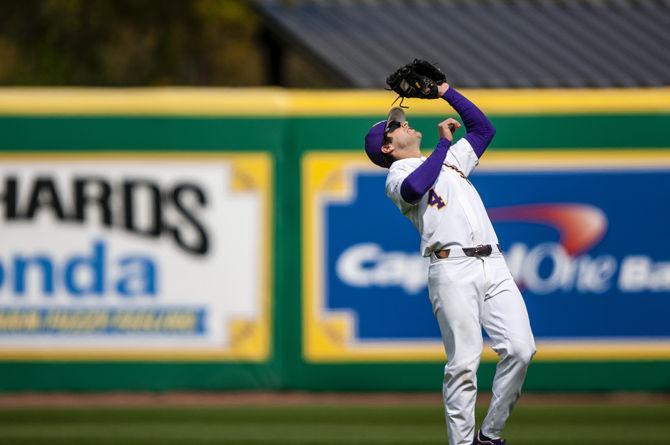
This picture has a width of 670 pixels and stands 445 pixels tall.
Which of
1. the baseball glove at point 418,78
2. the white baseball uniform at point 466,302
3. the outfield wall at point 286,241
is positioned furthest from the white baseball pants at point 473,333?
the outfield wall at point 286,241

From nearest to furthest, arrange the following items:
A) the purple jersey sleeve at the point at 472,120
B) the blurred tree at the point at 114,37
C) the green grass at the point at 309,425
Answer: the purple jersey sleeve at the point at 472,120
the green grass at the point at 309,425
the blurred tree at the point at 114,37

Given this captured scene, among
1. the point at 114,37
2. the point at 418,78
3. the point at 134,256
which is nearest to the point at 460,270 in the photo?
the point at 418,78

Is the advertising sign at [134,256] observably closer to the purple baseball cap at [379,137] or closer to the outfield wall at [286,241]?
the outfield wall at [286,241]

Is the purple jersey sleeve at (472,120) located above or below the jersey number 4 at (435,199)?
above

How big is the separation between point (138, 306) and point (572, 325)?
3675 millimetres

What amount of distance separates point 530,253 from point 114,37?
37.6 ft

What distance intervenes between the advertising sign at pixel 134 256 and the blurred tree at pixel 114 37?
849 cm

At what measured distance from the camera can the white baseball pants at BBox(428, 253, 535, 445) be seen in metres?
6.28

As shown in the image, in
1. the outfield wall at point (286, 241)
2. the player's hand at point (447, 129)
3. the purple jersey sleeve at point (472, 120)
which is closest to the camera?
the player's hand at point (447, 129)

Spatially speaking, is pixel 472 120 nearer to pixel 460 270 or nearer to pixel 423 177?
pixel 423 177

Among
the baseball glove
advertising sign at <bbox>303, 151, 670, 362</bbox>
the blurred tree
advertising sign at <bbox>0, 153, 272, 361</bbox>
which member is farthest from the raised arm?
the blurred tree

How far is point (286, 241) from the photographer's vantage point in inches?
416

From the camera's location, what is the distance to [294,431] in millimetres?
8594

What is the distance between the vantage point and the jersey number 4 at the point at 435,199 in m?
6.47
